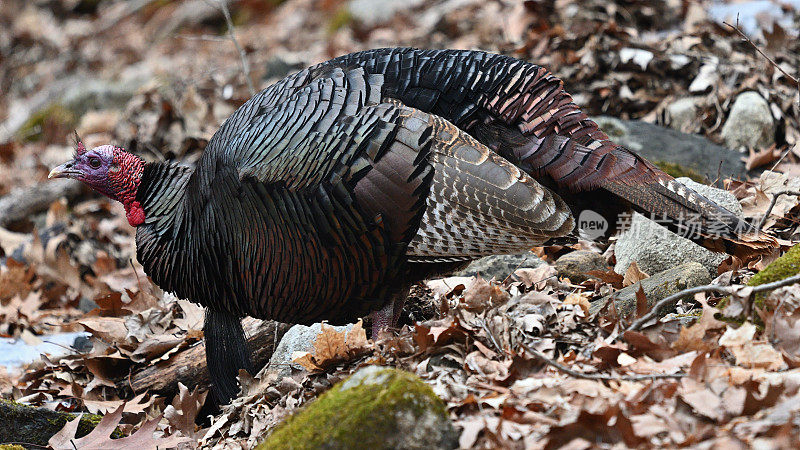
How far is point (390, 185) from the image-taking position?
3633 millimetres

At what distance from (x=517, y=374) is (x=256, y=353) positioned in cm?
218

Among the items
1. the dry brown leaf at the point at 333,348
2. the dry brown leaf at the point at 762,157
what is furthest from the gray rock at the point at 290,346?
the dry brown leaf at the point at 762,157

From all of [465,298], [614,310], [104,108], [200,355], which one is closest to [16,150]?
[104,108]

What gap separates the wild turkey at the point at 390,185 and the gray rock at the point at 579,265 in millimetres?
711

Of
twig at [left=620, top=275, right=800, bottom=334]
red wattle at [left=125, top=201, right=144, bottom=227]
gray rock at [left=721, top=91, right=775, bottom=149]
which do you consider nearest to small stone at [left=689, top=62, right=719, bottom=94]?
gray rock at [left=721, top=91, right=775, bottom=149]

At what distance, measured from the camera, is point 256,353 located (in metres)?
4.68

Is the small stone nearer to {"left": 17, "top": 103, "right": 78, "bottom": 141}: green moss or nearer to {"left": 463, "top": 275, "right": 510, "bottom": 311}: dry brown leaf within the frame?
{"left": 463, "top": 275, "right": 510, "bottom": 311}: dry brown leaf

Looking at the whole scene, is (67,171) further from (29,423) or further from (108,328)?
(29,423)

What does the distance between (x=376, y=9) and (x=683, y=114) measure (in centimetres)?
653

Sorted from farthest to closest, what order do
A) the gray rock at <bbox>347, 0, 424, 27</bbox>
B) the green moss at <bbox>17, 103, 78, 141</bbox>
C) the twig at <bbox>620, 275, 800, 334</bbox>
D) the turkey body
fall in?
the gray rock at <bbox>347, 0, 424, 27</bbox> < the green moss at <bbox>17, 103, 78, 141</bbox> < the turkey body < the twig at <bbox>620, 275, 800, 334</bbox>

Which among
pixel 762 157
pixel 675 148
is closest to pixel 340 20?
pixel 675 148

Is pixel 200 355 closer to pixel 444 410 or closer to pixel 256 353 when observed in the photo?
pixel 256 353

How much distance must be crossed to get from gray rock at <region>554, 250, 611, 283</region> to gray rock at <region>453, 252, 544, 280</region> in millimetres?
187

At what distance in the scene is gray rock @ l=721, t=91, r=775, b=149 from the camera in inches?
235
